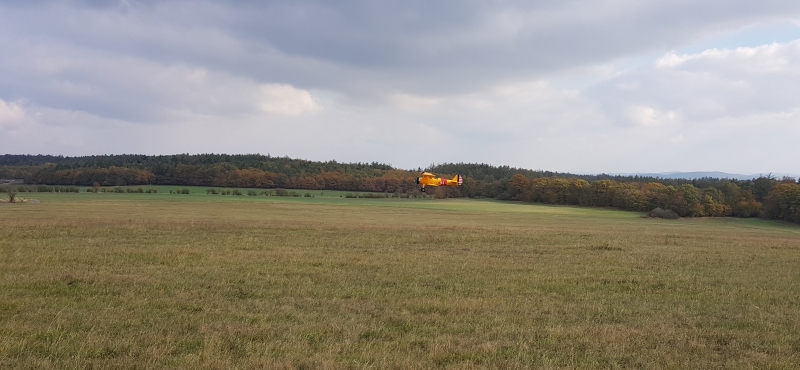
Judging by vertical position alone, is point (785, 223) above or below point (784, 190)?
below

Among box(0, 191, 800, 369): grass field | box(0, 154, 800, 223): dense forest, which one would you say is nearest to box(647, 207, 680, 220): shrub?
box(0, 154, 800, 223): dense forest

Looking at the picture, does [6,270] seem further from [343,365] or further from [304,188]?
[304,188]

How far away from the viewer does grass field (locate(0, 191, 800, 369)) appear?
291 inches

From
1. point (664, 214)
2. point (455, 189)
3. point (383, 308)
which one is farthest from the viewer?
point (455, 189)

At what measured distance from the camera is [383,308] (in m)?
10.6

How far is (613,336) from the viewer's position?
8617 millimetres

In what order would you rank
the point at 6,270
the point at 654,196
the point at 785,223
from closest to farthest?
1. the point at 6,270
2. the point at 785,223
3. the point at 654,196

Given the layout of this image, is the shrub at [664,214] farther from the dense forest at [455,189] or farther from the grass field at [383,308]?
the grass field at [383,308]

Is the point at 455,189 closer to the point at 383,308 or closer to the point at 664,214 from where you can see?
the point at 664,214

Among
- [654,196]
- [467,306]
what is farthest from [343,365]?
[654,196]

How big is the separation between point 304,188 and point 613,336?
136 m

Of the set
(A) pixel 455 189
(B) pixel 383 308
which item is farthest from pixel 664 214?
(B) pixel 383 308

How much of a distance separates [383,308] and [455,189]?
125 m

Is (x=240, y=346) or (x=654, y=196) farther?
(x=654, y=196)
